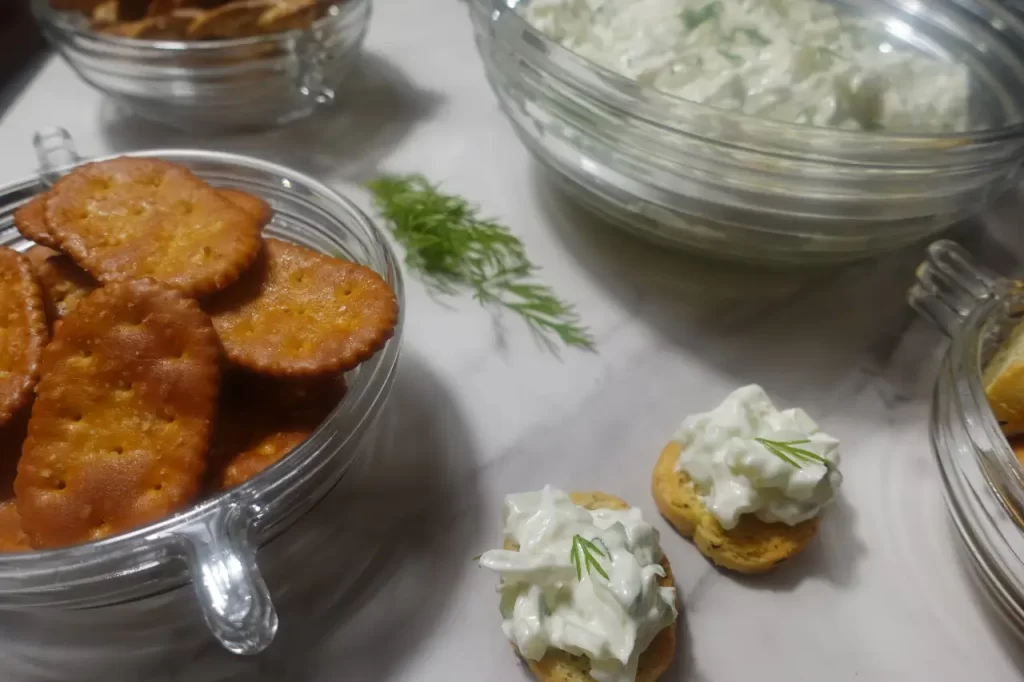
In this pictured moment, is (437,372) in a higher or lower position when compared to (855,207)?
lower

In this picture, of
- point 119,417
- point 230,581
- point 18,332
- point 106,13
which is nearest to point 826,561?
point 230,581

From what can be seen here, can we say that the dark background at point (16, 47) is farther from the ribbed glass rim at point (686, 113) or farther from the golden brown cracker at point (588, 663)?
the golden brown cracker at point (588, 663)

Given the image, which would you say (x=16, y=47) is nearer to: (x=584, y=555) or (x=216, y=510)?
(x=216, y=510)

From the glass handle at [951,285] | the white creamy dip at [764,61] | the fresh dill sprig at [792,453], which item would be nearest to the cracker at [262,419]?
the fresh dill sprig at [792,453]

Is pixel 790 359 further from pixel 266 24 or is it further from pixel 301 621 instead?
pixel 266 24

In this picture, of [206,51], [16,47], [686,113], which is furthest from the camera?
[16,47]

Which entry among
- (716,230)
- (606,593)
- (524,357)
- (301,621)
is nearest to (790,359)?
(716,230)
